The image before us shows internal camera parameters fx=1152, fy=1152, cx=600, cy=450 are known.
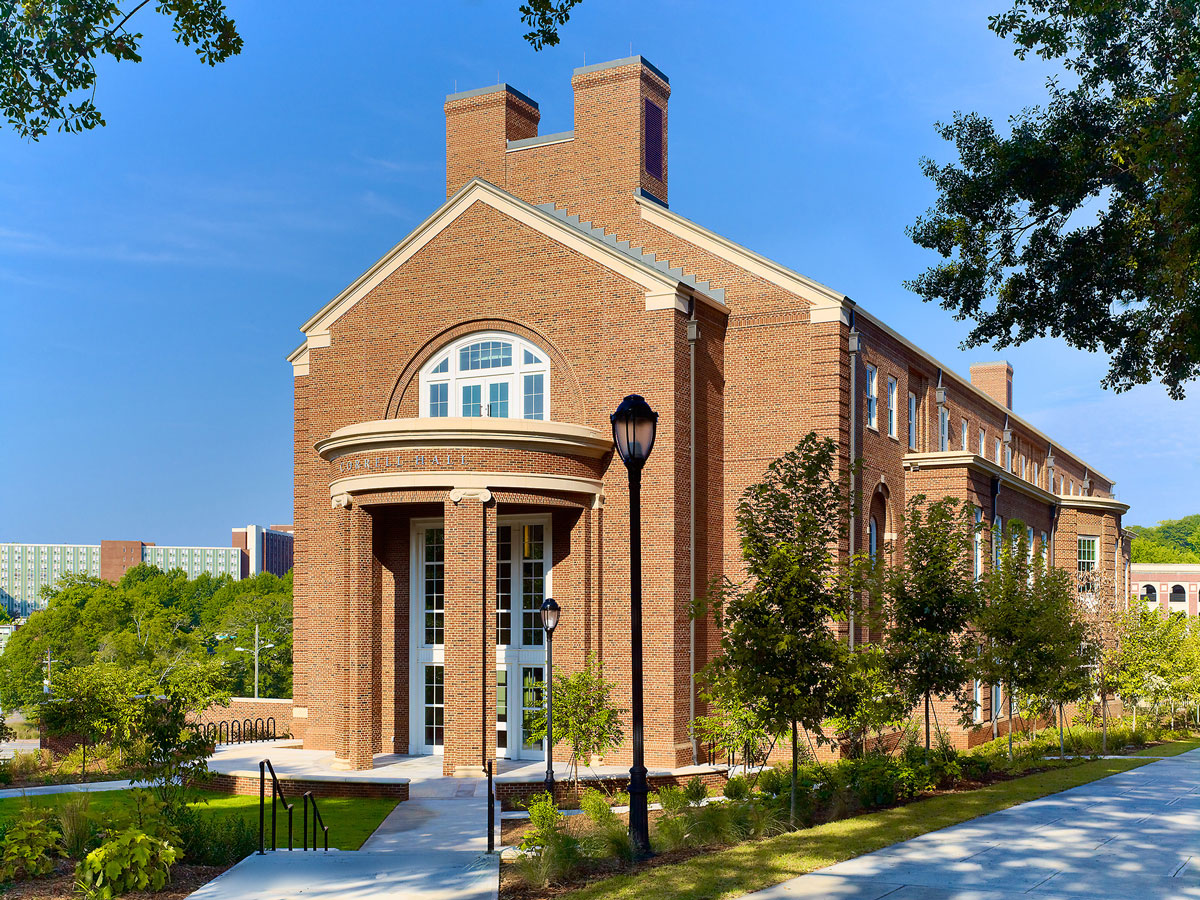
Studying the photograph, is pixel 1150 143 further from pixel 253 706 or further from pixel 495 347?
pixel 253 706

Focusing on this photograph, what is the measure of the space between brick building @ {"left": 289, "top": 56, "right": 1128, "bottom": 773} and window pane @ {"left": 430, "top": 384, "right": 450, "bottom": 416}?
9 cm

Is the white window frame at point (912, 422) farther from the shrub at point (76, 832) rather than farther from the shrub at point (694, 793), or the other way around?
the shrub at point (76, 832)

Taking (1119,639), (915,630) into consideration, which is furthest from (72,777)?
(1119,639)

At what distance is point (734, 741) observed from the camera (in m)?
22.7

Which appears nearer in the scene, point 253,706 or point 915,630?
point 915,630

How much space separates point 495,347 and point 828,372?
27.0 ft

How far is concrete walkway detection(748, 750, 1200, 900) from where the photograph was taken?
475 inches

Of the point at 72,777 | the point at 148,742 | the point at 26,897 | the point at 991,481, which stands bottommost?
the point at 72,777

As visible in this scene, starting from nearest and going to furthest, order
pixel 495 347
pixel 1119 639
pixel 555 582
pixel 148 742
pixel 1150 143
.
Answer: pixel 1150 143 → pixel 148 742 → pixel 555 582 → pixel 495 347 → pixel 1119 639

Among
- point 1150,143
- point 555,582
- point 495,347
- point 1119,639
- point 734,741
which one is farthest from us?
point 1119,639

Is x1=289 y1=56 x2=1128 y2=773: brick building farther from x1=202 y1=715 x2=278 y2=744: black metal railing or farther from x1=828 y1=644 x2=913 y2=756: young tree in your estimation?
x1=828 y1=644 x2=913 y2=756: young tree

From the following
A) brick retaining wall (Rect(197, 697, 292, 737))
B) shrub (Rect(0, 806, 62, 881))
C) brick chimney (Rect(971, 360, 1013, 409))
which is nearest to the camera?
shrub (Rect(0, 806, 62, 881))

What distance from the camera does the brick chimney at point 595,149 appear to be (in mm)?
31906

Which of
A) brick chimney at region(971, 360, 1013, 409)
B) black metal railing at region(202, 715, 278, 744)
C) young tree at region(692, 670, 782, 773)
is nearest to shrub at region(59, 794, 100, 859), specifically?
young tree at region(692, 670, 782, 773)
